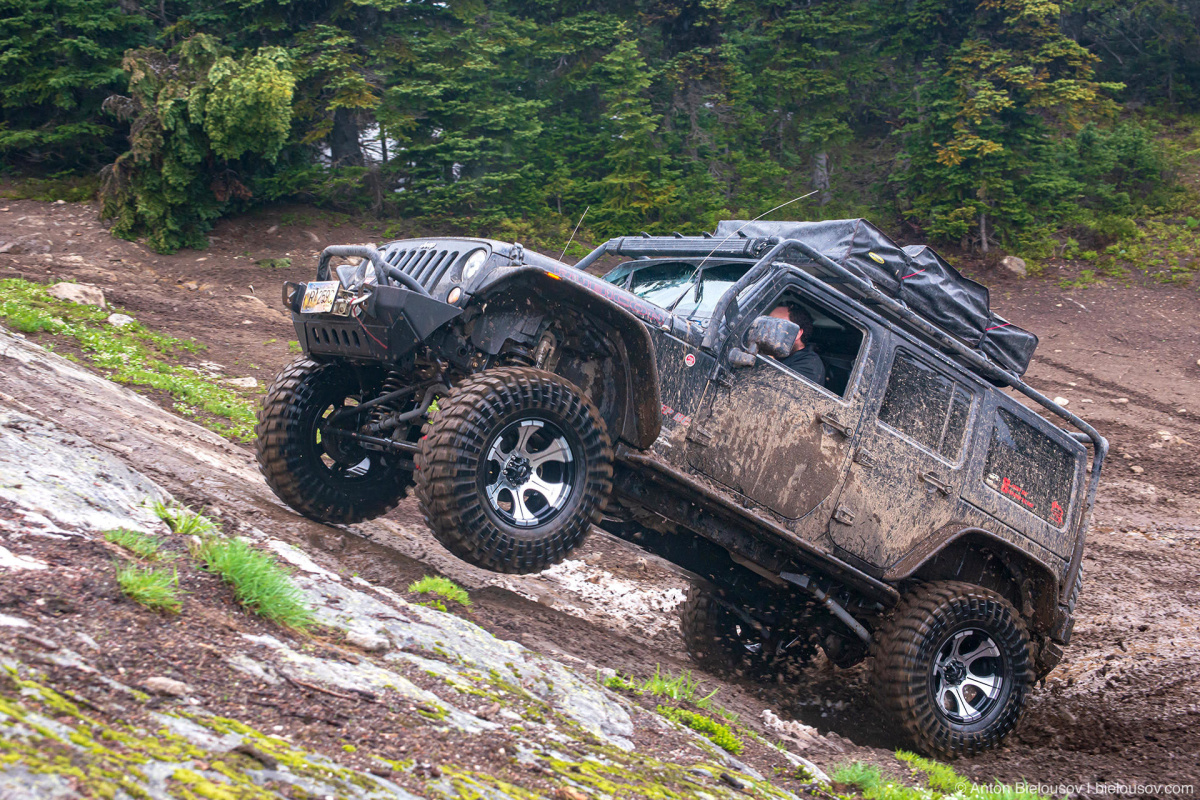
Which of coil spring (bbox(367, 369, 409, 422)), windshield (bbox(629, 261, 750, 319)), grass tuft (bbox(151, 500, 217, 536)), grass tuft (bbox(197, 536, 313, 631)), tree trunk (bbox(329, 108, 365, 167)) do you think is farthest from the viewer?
tree trunk (bbox(329, 108, 365, 167))

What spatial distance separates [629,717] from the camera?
12.1ft

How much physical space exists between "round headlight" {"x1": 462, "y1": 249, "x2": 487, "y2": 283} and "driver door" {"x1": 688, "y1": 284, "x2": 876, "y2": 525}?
1.37 metres

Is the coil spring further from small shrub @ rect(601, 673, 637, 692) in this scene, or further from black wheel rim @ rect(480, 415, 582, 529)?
small shrub @ rect(601, 673, 637, 692)

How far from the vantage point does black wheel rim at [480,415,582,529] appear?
4207 mm

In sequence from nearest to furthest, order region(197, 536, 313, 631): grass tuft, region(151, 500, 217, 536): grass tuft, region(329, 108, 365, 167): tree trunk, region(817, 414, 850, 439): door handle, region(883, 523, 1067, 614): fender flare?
region(197, 536, 313, 631): grass tuft
region(151, 500, 217, 536): grass tuft
region(817, 414, 850, 439): door handle
region(883, 523, 1067, 614): fender flare
region(329, 108, 365, 167): tree trunk

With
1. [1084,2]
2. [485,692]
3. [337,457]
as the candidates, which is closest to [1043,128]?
[1084,2]

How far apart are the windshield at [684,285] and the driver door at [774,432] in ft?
1.10

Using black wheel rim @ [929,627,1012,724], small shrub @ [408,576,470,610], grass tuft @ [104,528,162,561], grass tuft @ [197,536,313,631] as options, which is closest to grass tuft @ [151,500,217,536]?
grass tuft @ [104,528,162,561]

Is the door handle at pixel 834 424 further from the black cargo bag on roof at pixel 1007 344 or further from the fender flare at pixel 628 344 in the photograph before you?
the black cargo bag on roof at pixel 1007 344

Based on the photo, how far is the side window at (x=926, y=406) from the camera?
17.4 feet

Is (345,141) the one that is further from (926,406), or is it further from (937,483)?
(937,483)

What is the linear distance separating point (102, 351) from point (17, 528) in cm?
695

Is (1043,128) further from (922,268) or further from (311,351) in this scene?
(311,351)

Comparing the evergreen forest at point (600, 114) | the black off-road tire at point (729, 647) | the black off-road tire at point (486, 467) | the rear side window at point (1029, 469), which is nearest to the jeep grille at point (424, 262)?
the black off-road tire at point (486, 467)
